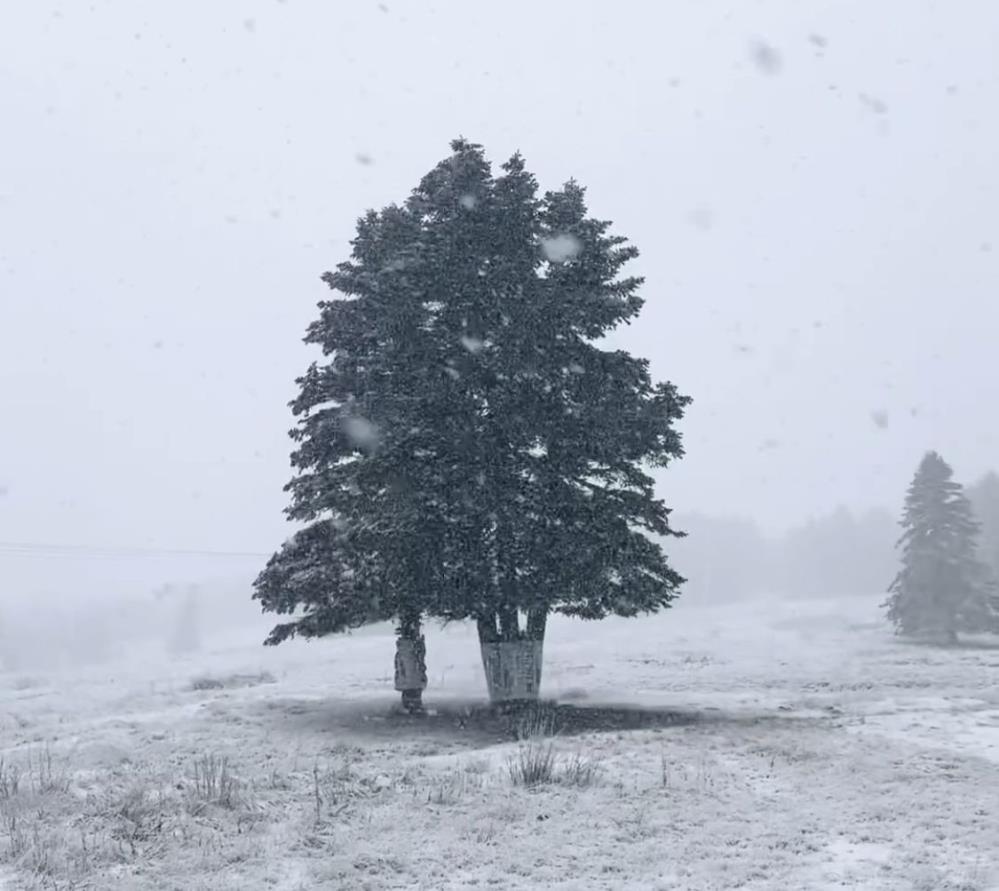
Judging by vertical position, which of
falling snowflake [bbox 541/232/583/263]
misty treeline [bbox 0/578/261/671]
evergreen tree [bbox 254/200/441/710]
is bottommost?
misty treeline [bbox 0/578/261/671]

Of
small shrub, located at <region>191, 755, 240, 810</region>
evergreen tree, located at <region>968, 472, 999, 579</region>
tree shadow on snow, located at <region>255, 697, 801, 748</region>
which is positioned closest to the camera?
small shrub, located at <region>191, 755, 240, 810</region>

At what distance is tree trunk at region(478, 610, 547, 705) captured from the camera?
1730 centimetres

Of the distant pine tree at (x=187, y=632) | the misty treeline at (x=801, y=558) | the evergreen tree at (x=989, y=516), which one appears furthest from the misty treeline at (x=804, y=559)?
the distant pine tree at (x=187, y=632)

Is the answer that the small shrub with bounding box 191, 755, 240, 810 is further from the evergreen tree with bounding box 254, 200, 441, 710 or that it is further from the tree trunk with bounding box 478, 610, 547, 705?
the tree trunk with bounding box 478, 610, 547, 705

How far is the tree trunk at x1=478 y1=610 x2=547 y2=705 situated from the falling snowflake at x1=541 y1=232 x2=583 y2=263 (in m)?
7.03

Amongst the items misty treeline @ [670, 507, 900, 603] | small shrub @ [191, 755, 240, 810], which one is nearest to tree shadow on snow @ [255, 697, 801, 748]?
small shrub @ [191, 755, 240, 810]

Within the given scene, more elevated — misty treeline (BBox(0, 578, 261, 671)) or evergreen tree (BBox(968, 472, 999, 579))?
evergreen tree (BBox(968, 472, 999, 579))

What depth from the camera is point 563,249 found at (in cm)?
1833

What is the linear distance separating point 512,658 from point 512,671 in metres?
0.24

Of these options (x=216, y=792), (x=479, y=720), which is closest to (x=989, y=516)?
(x=479, y=720)

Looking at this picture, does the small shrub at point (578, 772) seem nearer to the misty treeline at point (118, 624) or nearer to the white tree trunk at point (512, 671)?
the white tree trunk at point (512, 671)

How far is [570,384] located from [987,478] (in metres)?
58.8

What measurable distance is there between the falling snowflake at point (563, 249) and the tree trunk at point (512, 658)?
7.03 m

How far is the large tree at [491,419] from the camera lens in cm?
1648
